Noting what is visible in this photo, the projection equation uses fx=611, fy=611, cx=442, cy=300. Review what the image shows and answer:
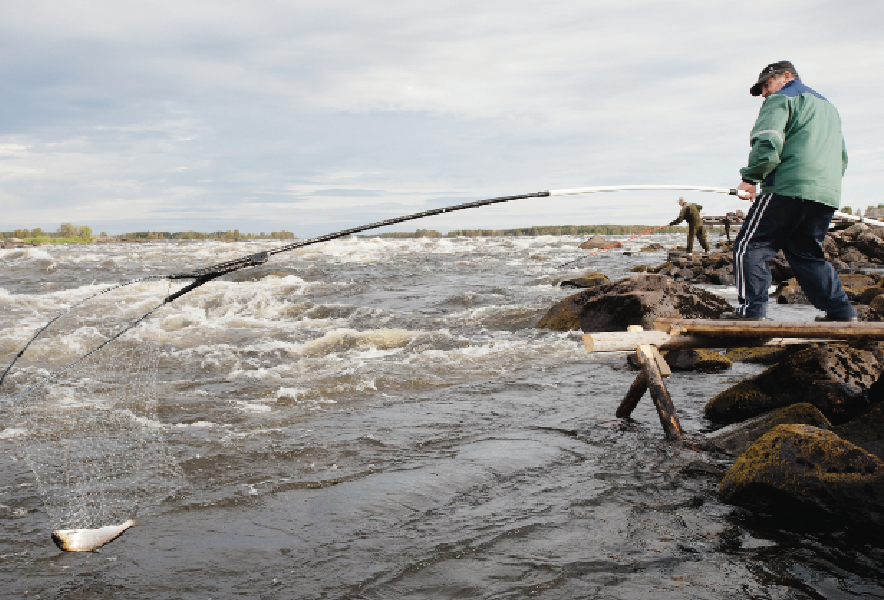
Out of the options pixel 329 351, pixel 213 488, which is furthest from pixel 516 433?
pixel 329 351

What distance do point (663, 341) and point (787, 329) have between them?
39.5 inches

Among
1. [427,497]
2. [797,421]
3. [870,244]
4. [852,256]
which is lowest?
[427,497]

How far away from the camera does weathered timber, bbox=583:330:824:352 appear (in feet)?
17.3

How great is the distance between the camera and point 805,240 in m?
5.30

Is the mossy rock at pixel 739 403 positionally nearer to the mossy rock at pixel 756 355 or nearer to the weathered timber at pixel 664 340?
the weathered timber at pixel 664 340

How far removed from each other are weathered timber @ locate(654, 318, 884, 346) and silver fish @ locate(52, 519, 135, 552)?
177 inches

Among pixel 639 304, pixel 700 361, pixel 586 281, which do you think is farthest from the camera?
pixel 586 281

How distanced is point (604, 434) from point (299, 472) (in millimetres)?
2702

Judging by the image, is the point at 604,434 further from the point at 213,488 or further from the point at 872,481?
the point at 213,488

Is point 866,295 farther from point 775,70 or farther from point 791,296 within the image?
point 775,70

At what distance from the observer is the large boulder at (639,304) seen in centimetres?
964

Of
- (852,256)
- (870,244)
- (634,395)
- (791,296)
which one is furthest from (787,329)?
(870,244)

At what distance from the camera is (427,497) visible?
4238 millimetres

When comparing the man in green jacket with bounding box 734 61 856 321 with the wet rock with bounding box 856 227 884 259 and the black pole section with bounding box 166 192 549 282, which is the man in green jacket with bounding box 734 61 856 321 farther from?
the wet rock with bounding box 856 227 884 259
